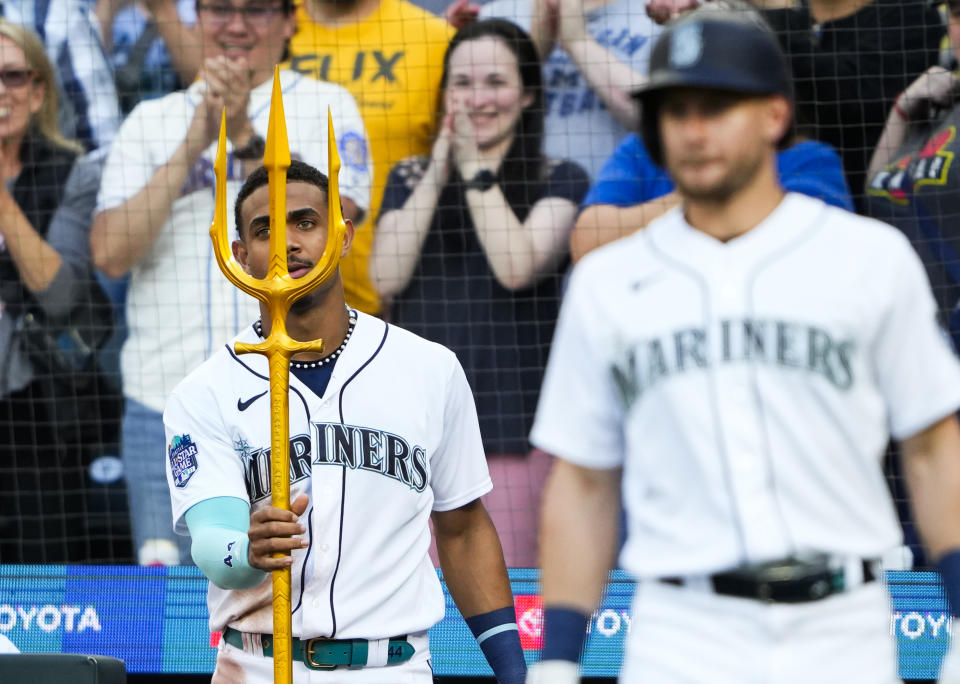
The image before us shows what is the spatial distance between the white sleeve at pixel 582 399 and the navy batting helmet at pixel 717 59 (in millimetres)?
321

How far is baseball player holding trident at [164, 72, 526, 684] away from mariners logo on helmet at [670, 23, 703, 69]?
3.81ft

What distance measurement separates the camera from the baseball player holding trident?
2914 millimetres

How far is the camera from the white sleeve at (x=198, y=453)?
9.77ft

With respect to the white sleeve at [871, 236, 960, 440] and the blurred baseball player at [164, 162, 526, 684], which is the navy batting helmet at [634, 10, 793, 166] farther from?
the blurred baseball player at [164, 162, 526, 684]

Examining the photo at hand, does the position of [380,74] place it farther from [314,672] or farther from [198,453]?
[314,672]

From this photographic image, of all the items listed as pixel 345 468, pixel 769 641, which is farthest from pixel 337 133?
pixel 769 641

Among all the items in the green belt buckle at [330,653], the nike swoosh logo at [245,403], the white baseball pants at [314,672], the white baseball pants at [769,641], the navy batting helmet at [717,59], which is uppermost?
the navy batting helmet at [717,59]

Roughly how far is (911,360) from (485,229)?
10.6ft

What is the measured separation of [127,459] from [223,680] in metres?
2.41

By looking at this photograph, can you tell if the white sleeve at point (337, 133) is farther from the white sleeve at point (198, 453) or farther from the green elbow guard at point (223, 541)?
the green elbow guard at point (223, 541)

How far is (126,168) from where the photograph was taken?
539 centimetres

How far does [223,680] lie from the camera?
3027 mm

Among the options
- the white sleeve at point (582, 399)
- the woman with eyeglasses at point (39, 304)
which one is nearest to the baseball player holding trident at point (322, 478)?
the white sleeve at point (582, 399)

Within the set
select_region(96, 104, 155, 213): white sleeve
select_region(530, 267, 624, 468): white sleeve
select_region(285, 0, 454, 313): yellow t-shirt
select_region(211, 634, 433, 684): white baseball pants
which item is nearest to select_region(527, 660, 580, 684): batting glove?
select_region(530, 267, 624, 468): white sleeve
